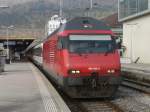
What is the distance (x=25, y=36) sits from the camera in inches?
3738

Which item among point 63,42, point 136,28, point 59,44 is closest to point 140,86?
point 59,44

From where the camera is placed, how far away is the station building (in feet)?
198

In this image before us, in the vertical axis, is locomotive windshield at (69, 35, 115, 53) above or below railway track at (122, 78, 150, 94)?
above

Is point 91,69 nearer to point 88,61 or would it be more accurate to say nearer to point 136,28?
point 88,61

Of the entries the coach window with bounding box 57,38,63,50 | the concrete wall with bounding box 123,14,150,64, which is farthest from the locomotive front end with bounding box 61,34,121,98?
the concrete wall with bounding box 123,14,150,64

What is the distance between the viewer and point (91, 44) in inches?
670

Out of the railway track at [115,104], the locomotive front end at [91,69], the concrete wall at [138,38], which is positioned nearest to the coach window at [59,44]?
the locomotive front end at [91,69]

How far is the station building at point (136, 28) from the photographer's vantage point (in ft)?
198

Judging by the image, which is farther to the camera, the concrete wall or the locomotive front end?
the concrete wall

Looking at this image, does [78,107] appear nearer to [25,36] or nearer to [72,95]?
[72,95]

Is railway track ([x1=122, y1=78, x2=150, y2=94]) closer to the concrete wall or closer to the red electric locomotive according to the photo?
the red electric locomotive

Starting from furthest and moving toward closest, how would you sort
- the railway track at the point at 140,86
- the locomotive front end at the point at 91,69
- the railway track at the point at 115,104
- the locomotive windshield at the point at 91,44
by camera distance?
1. the railway track at the point at 140,86
2. the locomotive windshield at the point at 91,44
3. the locomotive front end at the point at 91,69
4. the railway track at the point at 115,104

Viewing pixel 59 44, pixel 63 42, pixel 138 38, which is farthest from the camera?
pixel 138 38

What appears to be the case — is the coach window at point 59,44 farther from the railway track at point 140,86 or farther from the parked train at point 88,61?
the railway track at point 140,86
